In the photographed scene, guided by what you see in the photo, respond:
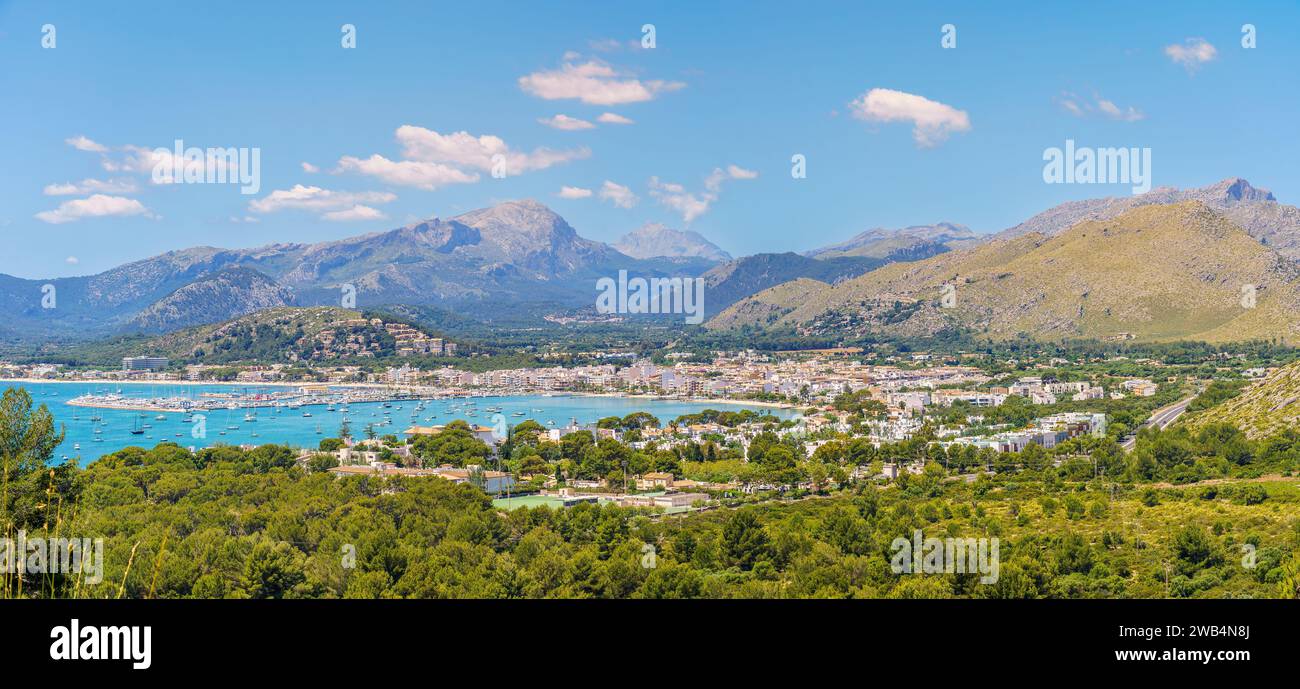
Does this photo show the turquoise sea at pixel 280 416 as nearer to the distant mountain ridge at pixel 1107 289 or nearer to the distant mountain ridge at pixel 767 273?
the distant mountain ridge at pixel 1107 289

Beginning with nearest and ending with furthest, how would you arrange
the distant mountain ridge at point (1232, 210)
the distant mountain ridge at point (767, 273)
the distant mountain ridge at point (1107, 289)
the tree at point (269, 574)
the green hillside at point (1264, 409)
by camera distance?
the tree at point (269, 574) < the green hillside at point (1264, 409) < the distant mountain ridge at point (1107, 289) < the distant mountain ridge at point (1232, 210) < the distant mountain ridge at point (767, 273)

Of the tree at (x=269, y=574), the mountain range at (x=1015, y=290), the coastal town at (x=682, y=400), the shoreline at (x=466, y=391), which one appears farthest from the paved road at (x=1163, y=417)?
the mountain range at (x=1015, y=290)

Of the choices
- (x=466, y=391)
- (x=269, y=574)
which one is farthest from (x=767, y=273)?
(x=269, y=574)

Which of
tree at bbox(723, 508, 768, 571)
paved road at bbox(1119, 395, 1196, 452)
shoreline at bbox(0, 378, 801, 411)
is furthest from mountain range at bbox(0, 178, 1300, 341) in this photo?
tree at bbox(723, 508, 768, 571)

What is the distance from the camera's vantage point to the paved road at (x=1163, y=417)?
1130 inches

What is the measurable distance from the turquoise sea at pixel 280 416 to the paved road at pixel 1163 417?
1436cm

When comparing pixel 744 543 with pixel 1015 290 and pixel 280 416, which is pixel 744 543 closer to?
pixel 280 416

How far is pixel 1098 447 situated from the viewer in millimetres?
25641

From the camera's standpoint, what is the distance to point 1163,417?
32.8m

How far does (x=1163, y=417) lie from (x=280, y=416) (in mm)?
36797

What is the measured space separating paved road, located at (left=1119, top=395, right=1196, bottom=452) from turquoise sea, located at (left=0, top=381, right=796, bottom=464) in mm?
14362
